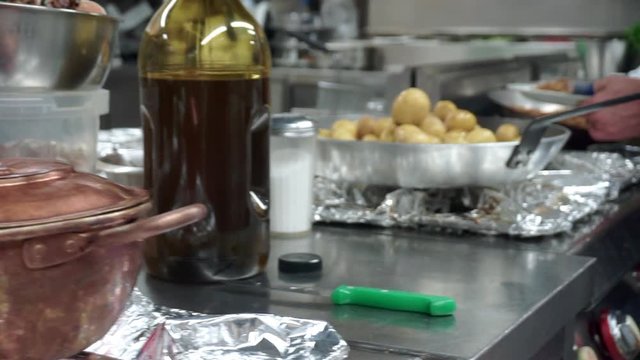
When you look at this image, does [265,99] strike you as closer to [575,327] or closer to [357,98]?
[575,327]

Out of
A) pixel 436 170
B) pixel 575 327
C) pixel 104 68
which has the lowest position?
pixel 575 327

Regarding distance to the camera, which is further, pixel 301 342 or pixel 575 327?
pixel 575 327

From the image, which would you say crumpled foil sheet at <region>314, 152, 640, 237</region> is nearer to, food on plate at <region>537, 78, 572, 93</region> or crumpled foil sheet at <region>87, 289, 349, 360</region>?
crumpled foil sheet at <region>87, 289, 349, 360</region>

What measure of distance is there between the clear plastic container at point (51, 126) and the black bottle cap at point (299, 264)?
0.18m

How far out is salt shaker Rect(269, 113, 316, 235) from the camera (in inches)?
34.9

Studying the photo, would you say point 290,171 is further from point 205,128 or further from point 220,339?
point 220,339

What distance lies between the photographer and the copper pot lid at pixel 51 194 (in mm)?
433

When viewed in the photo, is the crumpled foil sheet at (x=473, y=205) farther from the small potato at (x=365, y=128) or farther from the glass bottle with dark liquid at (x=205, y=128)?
the glass bottle with dark liquid at (x=205, y=128)

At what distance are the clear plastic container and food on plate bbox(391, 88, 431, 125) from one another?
381mm

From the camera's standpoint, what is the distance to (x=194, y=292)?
2.35 feet

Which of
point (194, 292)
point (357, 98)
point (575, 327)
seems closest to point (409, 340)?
point (194, 292)

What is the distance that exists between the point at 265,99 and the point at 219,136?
6 centimetres

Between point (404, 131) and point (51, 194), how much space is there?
589mm

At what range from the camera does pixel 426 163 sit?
3.14 ft
